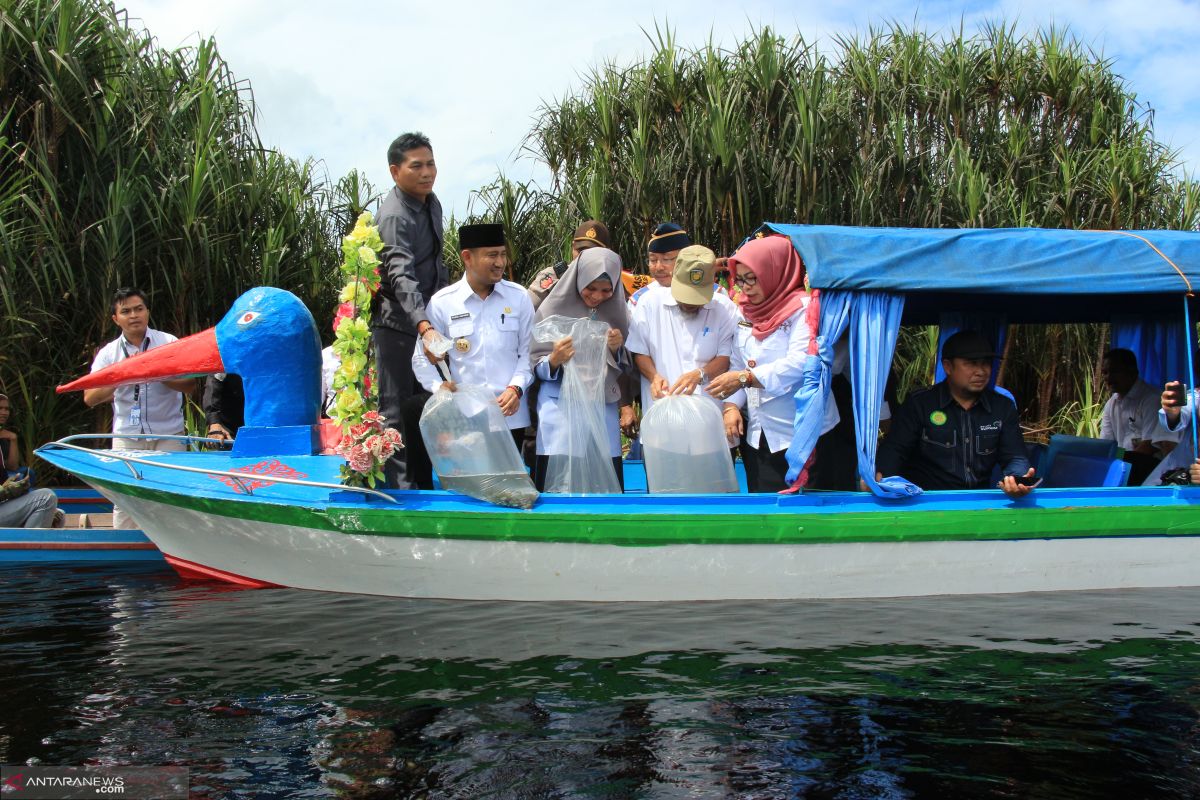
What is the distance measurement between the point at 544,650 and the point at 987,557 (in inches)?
94.7

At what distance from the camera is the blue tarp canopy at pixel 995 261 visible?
539 centimetres

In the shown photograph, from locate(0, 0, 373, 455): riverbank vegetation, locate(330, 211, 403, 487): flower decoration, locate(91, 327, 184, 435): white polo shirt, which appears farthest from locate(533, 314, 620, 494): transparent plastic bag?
locate(0, 0, 373, 455): riverbank vegetation

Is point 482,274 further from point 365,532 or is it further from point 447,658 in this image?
point 447,658

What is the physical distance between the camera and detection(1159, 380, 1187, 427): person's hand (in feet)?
19.4

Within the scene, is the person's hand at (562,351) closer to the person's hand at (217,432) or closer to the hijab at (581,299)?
the hijab at (581,299)

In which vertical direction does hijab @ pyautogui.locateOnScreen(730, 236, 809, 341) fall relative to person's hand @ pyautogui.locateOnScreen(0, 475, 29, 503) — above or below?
above

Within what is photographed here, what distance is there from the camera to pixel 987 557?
Answer: 18.3 ft

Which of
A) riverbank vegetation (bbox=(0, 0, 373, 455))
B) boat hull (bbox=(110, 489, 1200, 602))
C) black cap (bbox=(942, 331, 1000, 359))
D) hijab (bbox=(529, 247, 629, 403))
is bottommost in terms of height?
boat hull (bbox=(110, 489, 1200, 602))

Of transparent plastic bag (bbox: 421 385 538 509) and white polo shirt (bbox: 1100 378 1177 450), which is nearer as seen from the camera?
transparent plastic bag (bbox: 421 385 538 509)

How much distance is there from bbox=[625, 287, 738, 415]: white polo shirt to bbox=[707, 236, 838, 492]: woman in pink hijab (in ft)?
0.59

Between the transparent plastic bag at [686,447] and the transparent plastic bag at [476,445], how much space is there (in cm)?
68

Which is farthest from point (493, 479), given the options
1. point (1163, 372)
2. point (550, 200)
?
point (550, 200)

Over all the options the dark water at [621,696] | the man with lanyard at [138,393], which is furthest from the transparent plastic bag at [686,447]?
the man with lanyard at [138,393]

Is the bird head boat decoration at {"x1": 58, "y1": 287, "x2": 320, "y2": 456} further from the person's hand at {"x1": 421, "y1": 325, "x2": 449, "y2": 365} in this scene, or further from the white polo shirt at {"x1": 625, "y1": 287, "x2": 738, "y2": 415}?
the white polo shirt at {"x1": 625, "y1": 287, "x2": 738, "y2": 415}
